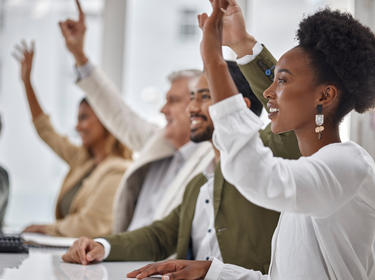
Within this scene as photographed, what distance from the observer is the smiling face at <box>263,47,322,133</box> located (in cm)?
102

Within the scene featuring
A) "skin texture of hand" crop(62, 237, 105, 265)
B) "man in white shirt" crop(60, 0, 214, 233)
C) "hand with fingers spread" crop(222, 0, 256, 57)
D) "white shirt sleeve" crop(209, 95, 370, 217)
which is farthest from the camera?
"man in white shirt" crop(60, 0, 214, 233)

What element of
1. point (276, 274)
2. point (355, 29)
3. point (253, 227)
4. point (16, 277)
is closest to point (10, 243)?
point (16, 277)

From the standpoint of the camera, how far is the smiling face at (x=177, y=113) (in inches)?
96.6

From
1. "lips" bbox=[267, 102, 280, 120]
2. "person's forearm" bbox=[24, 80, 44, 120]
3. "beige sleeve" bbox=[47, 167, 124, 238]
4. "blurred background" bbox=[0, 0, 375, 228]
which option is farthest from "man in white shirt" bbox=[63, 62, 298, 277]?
"blurred background" bbox=[0, 0, 375, 228]

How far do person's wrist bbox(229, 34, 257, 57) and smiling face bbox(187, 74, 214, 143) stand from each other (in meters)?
0.64

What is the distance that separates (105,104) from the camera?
2.72 m

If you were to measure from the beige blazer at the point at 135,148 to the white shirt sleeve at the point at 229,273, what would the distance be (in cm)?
83

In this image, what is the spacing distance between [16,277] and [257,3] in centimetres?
278

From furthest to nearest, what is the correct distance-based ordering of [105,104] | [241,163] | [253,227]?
1. [105,104]
2. [253,227]
3. [241,163]

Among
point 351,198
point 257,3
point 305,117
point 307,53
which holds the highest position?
point 257,3

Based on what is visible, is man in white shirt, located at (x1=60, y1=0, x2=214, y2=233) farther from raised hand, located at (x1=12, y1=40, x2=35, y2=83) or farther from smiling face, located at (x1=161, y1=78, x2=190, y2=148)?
raised hand, located at (x1=12, y1=40, x2=35, y2=83)

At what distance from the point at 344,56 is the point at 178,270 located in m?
0.62

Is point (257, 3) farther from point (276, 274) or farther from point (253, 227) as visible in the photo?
point (276, 274)

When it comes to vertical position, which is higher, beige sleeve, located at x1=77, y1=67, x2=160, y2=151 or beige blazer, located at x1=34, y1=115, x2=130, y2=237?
beige sleeve, located at x1=77, y1=67, x2=160, y2=151
